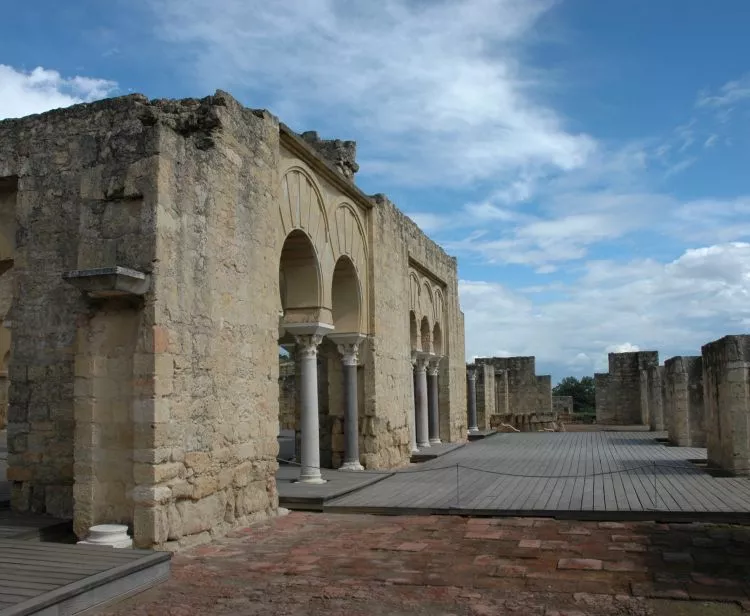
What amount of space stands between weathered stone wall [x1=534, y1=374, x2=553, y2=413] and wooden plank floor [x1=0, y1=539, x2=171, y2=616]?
2867 cm

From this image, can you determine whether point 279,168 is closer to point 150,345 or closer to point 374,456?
point 150,345

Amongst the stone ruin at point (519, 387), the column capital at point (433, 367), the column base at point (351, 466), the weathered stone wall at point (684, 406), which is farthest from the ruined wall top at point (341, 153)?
the stone ruin at point (519, 387)

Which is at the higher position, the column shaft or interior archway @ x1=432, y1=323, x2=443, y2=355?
interior archway @ x1=432, y1=323, x2=443, y2=355

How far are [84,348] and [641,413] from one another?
88.6 feet

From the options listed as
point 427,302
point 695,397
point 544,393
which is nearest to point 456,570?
point 695,397

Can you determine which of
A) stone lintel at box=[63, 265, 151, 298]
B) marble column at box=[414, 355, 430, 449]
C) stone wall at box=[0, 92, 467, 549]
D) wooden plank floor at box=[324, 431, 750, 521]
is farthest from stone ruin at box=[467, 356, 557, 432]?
stone lintel at box=[63, 265, 151, 298]

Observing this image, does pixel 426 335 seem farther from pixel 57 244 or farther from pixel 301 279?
pixel 57 244

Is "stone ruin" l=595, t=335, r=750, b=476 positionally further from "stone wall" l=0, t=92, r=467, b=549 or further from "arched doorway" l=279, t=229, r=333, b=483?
"stone wall" l=0, t=92, r=467, b=549

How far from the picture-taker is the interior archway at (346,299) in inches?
501

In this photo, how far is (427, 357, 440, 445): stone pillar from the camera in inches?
744

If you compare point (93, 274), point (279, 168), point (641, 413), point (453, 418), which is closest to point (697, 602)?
point (93, 274)

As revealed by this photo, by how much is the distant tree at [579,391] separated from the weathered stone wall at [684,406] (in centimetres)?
3103

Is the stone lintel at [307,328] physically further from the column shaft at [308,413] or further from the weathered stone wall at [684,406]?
the weathered stone wall at [684,406]

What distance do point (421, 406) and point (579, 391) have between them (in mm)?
38699
